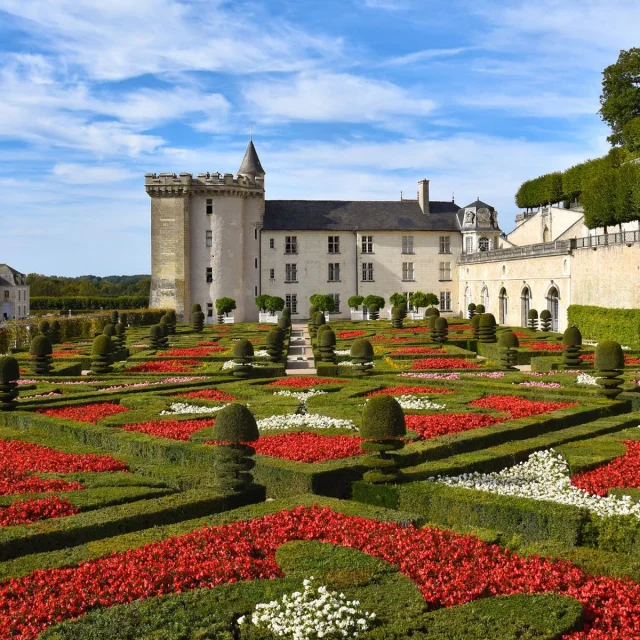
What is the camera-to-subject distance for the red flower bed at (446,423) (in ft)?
38.3

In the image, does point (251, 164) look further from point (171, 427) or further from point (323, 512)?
point (323, 512)

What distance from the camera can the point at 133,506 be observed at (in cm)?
791

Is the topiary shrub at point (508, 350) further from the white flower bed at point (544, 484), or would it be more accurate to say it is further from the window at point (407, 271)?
the window at point (407, 271)

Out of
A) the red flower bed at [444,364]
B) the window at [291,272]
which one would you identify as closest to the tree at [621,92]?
the window at [291,272]

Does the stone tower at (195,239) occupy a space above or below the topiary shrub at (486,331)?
above

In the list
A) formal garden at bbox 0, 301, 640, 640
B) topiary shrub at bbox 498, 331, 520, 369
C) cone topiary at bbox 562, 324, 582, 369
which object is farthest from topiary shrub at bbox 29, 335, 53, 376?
cone topiary at bbox 562, 324, 582, 369

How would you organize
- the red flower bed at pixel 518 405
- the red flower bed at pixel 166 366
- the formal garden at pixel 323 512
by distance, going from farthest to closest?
1. the red flower bed at pixel 166 366
2. the red flower bed at pixel 518 405
3. the formal garden at pixel 323 512

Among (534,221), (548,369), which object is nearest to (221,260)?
(534,221)

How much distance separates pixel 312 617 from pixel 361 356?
13.3 m

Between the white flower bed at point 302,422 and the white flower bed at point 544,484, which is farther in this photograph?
the white flower bed at point 302,422

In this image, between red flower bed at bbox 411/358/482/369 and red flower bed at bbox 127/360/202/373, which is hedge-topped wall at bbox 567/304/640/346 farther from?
red flower bed at bbox 127/360/202/373

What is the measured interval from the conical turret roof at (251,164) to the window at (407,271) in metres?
12.1

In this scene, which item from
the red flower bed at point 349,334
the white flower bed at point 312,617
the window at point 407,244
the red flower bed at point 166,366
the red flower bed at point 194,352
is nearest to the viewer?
the white flower bed at point 312,617

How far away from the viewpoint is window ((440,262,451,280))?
55.7 metres
